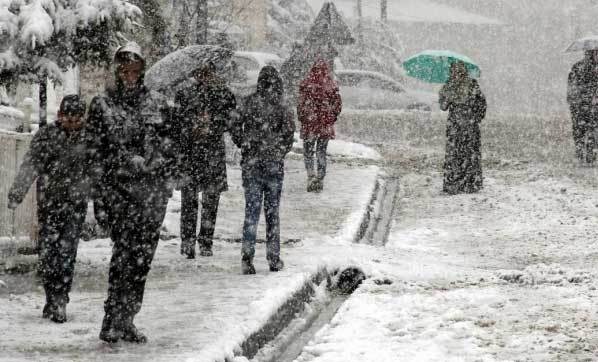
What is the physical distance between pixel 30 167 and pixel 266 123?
241 cm

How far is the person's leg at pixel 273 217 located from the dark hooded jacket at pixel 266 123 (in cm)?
19

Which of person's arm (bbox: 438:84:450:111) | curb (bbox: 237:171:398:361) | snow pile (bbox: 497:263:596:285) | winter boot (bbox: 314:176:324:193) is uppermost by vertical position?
person's arm (bbox: 438:84:450:111)

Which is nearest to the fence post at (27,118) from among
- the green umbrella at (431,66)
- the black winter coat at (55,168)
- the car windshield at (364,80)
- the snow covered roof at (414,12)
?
the green umbrella at (431,66)

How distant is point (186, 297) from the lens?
7789 mm

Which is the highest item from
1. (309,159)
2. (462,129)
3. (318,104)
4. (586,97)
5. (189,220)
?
(586,97)

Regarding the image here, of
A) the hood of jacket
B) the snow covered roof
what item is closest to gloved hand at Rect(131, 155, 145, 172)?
the hood of jacket

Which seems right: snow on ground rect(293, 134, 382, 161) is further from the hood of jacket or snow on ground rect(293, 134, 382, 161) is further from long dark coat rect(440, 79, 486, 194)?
the hood of jacket

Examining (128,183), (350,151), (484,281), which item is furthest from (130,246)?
(350,151)

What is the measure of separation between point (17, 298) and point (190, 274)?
1.54 meters

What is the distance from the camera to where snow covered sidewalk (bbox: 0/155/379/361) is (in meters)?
6.18

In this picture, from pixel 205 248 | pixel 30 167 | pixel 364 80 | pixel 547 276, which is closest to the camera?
pixel 30 167

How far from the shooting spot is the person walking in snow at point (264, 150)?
864 centimetres

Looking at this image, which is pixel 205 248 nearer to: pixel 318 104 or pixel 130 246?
pixel 130 246

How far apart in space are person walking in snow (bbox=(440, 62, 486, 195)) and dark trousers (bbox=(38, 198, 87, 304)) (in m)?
8.81
